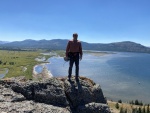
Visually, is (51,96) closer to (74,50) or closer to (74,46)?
(74,50)

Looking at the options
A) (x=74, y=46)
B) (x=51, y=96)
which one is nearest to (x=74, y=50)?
(x=74, y=46)

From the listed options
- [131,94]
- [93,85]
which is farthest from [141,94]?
[93,85]

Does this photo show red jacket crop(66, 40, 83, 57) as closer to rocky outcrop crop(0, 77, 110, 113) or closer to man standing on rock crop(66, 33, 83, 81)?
man standing on rock crop(66, 33, 83, 81)

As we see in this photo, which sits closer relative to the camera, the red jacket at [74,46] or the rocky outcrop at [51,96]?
the rocky outcrop at [51,96]

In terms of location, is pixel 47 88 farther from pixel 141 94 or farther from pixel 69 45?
pixel 141 94

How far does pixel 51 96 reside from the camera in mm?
14148

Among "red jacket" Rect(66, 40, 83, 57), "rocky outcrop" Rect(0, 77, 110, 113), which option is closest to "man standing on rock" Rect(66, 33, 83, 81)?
"red jacket" Rect(66, 40, 83, 57)

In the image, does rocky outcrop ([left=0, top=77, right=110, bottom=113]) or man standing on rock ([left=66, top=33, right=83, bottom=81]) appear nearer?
rocky outcrop ([left=0, top=77, right=110, bottom=113])

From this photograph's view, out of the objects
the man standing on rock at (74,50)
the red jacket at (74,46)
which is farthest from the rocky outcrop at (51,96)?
the red jacket at (74,46)

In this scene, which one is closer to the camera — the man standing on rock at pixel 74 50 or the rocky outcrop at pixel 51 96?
the rocky outcrop at pixel 51 96

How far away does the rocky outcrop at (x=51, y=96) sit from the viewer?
523 inches

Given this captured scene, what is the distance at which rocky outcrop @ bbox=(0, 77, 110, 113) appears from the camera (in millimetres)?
13273

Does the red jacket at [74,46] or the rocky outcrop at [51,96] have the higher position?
the red jacket at [74,46]

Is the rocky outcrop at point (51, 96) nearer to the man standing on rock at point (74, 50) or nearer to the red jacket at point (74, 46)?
the man standing on rock at point (74, 50)
